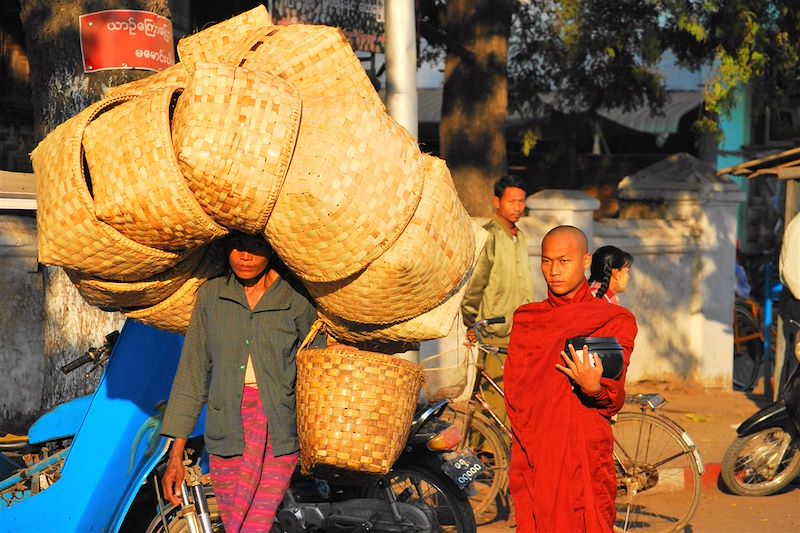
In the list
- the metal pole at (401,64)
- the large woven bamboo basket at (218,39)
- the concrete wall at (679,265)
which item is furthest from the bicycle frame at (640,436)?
the concrete wall at (679,265)

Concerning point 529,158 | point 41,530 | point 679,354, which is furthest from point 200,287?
point 529,158

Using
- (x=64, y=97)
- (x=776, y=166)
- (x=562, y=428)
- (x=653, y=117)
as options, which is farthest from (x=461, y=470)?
(x=653, y=117)

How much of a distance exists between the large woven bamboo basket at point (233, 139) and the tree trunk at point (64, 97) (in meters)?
2.58

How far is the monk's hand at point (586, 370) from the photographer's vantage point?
4230 millimetres

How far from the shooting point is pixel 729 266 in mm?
12453

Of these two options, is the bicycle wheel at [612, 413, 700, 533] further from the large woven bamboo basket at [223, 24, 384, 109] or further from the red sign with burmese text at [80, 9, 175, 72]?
the large woven bamboo basket at [223, 24, 384, 109]

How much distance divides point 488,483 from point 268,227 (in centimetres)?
401

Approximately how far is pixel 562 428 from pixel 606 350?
15.5 inches

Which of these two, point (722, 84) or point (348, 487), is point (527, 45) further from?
point (348, 487)

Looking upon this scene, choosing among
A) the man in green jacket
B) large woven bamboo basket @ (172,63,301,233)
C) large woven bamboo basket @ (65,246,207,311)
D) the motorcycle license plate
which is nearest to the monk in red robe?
the motorcycle license plate

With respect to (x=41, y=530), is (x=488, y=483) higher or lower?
lower

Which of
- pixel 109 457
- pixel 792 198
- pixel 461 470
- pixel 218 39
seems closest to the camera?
pixel 218 39

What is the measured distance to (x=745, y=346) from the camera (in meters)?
13.2

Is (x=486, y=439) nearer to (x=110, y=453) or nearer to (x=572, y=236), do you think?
(x=572, y=236)
